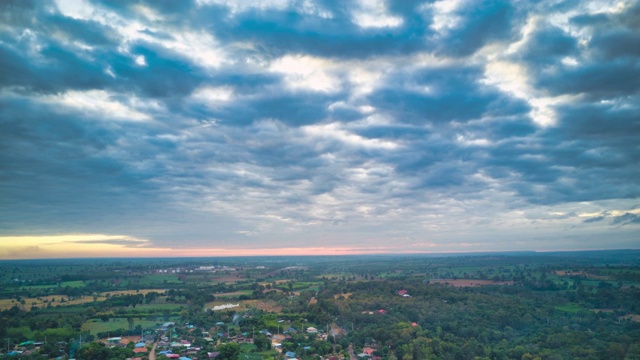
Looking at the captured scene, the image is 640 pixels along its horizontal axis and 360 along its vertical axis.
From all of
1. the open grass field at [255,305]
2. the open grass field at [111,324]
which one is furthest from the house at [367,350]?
the open grass field at [111,324]

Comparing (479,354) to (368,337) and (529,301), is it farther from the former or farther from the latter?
(529,301)

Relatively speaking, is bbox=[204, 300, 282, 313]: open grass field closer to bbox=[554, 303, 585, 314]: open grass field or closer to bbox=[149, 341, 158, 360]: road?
bbox=[149, 341, 158, 360]: road

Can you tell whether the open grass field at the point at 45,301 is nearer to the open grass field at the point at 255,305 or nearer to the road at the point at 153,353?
the open grass field at the point at 255,305

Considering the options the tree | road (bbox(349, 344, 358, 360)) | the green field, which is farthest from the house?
the green field

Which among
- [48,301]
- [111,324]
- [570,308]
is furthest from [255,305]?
[570,308]

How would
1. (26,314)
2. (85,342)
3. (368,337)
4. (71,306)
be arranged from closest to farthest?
(85,342) < (368,337) < (26,314) < (71,306)

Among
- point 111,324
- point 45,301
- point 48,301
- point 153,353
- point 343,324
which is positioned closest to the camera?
point 153,353

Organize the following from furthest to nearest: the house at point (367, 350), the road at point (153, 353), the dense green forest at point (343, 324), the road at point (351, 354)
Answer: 1. the house at point (367, 350)
2. the road at point (351, 354)
3. the road at point (153, 353)
4. the dense green forest at point (343, 324)

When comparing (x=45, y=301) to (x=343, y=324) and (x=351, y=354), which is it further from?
(x=351, y=354)

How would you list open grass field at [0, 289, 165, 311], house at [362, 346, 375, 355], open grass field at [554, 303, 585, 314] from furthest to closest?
open grass field at [0, 289, 165, 311]
open grass field at [554, 303, 585, 314]
house at [362, 346, 375, 355]

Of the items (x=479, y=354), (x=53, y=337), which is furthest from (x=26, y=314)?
(x=479, y=354)

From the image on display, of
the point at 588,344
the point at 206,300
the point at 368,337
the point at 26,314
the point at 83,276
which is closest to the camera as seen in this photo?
the point at 588,344
